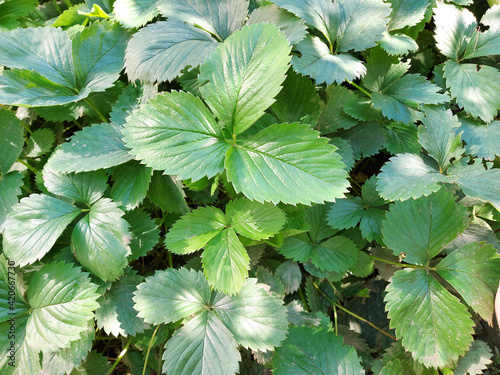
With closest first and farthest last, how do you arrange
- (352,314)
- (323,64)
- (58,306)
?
(58,306)
(323,64)
(352,314)

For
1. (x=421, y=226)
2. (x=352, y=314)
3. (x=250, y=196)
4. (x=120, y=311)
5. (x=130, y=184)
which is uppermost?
(x=250, y=196)

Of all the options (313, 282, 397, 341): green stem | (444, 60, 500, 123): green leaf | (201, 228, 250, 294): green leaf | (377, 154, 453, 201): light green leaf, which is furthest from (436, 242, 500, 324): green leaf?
(201, 228, 250, 294): green leaf

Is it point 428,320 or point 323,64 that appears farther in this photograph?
point 323,64

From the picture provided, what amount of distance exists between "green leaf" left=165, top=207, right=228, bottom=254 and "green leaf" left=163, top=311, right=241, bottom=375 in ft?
0.94

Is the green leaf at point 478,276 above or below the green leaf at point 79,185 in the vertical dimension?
below

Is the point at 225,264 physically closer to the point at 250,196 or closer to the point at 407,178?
the point at 250,196

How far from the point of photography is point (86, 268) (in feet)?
4.46

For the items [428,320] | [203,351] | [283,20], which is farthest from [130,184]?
[428,320]

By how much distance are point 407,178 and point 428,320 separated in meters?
0.53

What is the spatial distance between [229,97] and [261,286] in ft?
2.25

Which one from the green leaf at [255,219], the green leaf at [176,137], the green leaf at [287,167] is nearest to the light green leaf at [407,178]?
the green leaf at [287,167]

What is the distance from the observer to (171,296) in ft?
4.09

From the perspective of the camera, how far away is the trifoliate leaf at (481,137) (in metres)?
1.46

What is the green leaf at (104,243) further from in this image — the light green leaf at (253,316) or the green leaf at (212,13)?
the green leaf at (212,13)
